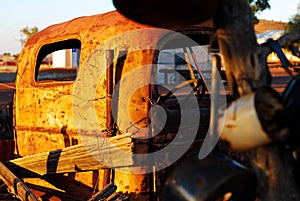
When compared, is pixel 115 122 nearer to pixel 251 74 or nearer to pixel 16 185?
pixel 16 185

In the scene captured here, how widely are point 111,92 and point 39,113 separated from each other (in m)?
1.45

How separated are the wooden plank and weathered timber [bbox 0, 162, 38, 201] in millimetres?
276

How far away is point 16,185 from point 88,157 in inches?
29.3

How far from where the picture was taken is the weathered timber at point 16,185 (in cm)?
406

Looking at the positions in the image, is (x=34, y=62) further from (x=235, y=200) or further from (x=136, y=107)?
(x=235, y=200)

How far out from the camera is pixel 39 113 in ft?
17.3

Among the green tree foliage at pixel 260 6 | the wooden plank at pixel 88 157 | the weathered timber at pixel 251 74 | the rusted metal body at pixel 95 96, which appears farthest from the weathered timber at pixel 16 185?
the green tree foliage at pixel 260 6

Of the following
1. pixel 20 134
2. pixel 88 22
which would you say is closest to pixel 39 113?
pixel 20 134

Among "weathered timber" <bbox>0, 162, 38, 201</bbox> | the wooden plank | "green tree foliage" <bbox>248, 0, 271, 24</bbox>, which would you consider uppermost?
"green tree foliage" <bbox>248, 0, 271, 24</bbox>

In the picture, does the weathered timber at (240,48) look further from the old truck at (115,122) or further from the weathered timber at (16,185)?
the weathered timber at (16,185)

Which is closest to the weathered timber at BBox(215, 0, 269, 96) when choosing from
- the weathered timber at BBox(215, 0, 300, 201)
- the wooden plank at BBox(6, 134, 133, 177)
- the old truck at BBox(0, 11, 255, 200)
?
the weathered timber at BBox(215, 0, 300, 201)

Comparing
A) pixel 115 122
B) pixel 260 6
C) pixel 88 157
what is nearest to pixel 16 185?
pixel 88 157

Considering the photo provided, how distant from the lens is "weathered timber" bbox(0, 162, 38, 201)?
160 inches

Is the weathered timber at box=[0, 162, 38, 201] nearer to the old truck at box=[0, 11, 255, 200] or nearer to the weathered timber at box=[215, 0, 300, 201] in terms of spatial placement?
the old truck at box=[0, 11, 255, 200]
